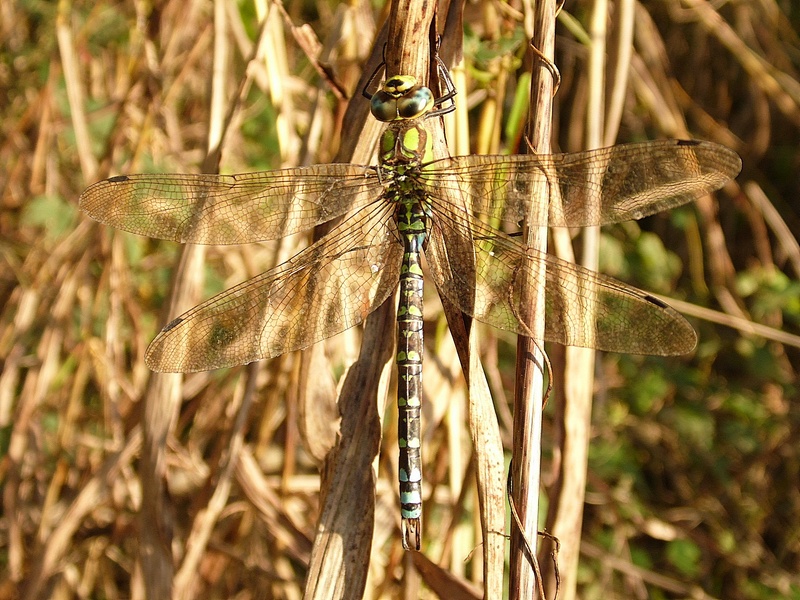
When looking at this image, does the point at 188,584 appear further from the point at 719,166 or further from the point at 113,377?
the point at 719,166

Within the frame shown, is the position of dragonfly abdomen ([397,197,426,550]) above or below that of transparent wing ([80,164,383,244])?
below

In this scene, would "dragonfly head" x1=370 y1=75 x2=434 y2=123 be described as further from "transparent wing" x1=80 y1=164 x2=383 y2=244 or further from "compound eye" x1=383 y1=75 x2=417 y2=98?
"transparent wing" x1=80 y1=164 x2=383 y2=244

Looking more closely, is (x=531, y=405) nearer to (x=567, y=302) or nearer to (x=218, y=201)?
(x=567, y=302)

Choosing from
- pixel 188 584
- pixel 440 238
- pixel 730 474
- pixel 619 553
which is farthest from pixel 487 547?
pixel 730 474

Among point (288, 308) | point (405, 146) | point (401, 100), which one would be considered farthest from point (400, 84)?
point (288, 308)

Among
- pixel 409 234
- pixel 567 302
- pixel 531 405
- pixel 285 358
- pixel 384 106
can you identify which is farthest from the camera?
pixel 285 358

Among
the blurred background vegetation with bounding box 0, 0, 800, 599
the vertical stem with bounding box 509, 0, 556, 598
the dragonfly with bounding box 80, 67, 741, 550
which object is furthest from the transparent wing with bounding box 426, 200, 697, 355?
the blurred background vegetation with bounding box 0, 0, 800, 599
